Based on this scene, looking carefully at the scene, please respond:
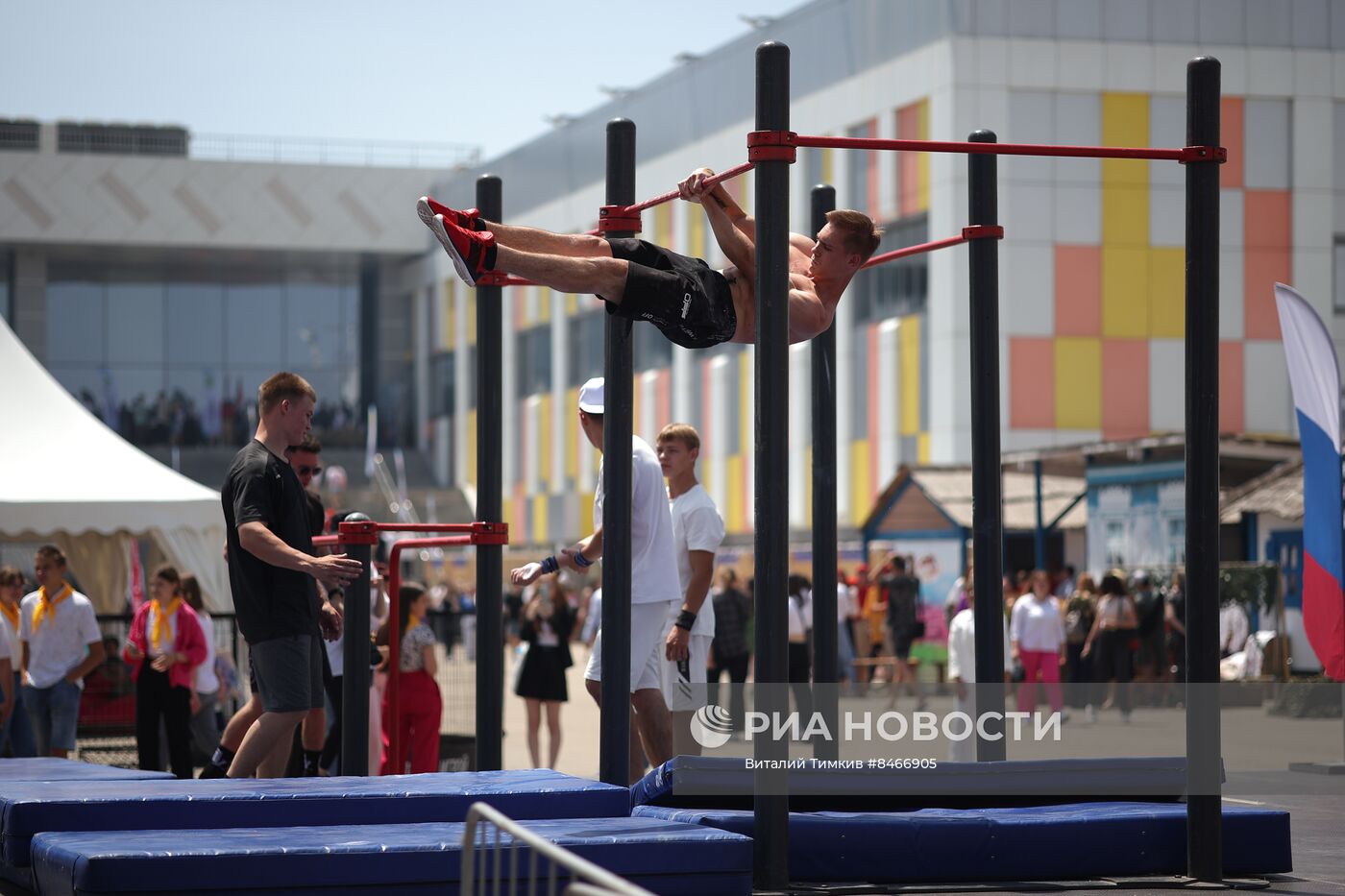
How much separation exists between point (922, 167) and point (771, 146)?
96.6ft

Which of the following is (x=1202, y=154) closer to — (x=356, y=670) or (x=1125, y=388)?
(x=356, y=670)

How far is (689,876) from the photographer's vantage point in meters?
5.87

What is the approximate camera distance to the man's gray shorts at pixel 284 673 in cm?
757

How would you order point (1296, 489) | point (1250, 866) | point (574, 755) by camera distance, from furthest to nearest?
point (1296, 489)
point (574, 755)
point (1250, 866)

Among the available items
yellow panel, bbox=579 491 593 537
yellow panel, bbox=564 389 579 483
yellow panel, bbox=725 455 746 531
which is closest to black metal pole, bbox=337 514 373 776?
yellow panel, bbox=725 455 746 531

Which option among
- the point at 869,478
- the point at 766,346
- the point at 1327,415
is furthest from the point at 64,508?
the point at 869,478

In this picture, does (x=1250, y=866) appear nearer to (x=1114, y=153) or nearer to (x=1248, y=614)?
(x=1114, y=153)

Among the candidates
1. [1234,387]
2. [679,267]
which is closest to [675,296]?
[679,267]

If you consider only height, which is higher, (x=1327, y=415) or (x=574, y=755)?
(x=1327, y=415)

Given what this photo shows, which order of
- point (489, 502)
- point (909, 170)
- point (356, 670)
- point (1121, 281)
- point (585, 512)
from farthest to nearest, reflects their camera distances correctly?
point (585, 512) < point (909, 170) < point (1121, 281) < point (489, 502) < point (356, 670)

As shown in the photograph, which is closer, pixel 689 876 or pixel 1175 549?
pixel 689 876

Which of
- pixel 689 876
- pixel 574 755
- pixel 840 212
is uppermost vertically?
pixel 840 212

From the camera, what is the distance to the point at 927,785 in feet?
23.5

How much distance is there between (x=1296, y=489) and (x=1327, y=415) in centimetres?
882
